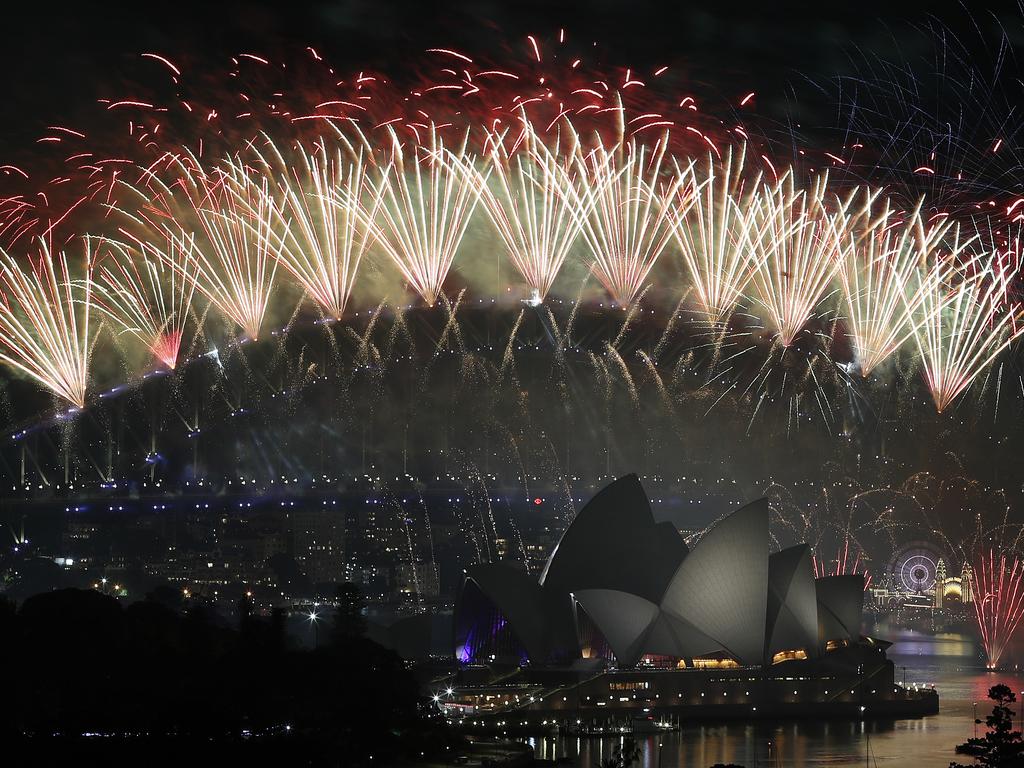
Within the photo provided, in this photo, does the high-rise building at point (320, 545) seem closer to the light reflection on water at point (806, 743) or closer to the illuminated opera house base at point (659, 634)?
the illuminated opera house base at point (659, 634)

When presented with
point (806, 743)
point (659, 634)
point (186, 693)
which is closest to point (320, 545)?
point (659, 634)

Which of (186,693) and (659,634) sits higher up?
(659,634)

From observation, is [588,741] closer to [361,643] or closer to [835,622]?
[361,643]

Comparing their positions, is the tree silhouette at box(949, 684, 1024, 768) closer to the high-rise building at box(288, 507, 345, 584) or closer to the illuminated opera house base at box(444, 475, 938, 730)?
the illuminated opera house base at box(444, 475, 938, 730)

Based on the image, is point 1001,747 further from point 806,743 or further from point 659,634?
point 659,634

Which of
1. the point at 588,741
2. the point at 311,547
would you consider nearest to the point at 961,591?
the point at 311,547
